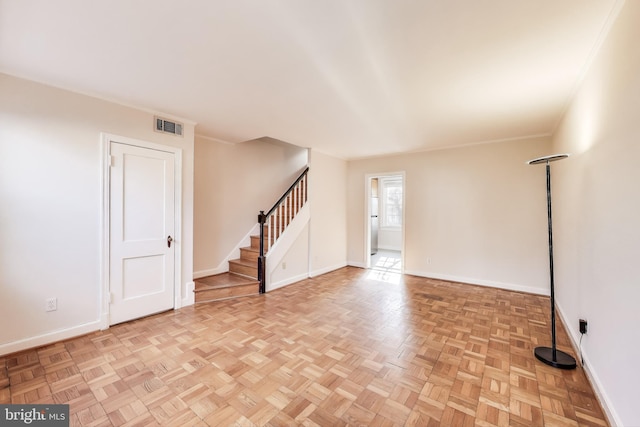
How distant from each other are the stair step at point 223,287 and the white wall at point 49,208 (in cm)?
116

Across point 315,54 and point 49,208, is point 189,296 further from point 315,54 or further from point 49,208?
point 315,54

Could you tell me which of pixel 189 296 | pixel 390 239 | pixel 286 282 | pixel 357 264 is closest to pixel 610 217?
pixel 286 282

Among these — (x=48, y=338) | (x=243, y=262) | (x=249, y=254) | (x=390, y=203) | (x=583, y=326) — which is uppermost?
(x=390, y=203)

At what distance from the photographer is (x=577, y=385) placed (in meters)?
1.91

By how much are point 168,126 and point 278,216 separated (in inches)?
83.4

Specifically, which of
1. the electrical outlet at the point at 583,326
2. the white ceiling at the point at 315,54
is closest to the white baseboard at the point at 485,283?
the electrical outlet at the point at 583,326

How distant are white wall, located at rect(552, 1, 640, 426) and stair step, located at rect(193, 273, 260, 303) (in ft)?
12.1

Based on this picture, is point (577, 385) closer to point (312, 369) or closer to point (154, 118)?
point (312, 369)

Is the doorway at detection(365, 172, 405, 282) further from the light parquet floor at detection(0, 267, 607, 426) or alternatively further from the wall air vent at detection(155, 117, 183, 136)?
the wall air vent at detection(155, 117, 183, 136)

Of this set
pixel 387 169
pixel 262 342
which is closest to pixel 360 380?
pixel 262 342

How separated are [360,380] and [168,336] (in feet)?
6.39

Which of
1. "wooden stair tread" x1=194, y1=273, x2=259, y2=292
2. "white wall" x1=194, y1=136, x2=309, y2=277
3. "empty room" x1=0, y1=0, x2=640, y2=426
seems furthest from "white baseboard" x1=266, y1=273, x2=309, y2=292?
"white wall" x1=194, y1=136, x2=309, y2=277

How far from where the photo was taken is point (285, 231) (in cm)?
442

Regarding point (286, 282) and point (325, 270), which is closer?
point (286, 282)
